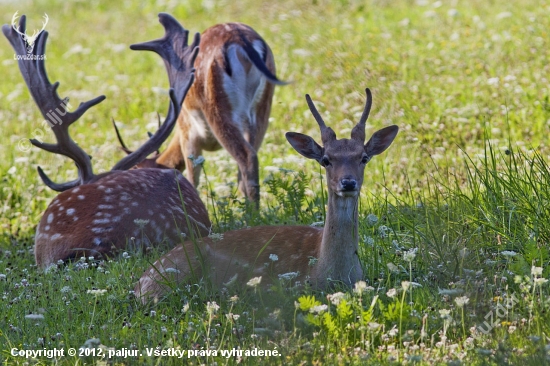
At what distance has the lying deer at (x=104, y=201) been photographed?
6000 mm

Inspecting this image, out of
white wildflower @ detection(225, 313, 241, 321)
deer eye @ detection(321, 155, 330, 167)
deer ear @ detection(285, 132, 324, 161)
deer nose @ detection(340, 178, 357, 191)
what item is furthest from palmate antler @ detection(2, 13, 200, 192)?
white wildflower @ detection(225, 313, 241, 321)

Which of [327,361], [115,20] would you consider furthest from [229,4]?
[327,361]

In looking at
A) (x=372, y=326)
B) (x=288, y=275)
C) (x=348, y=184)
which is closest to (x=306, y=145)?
(x=348, y=184)

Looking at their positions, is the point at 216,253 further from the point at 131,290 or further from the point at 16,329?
the point at 16,329

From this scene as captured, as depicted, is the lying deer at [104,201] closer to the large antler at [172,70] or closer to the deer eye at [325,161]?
the large antler at [172,70]

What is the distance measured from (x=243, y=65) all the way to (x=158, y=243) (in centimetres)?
209

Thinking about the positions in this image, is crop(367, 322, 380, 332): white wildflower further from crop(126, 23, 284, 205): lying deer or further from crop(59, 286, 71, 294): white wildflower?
crop(126, 23, 284, 205): lying deer

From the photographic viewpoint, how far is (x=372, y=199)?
6164 mm

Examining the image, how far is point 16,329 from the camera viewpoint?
4.46m

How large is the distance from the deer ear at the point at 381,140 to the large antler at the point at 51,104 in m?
2.41

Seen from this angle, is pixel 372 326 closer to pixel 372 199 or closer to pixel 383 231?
pixel 383 231

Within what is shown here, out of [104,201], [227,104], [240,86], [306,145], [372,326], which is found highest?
[240,86]

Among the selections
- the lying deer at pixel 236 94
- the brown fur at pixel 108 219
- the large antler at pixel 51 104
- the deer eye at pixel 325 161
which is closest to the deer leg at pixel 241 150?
the lying deer at pixel 236 94

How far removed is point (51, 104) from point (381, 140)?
9.30ft
